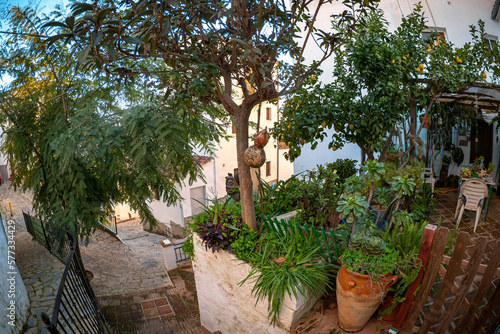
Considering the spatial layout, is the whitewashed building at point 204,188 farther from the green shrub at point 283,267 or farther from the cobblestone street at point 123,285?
the green shrub at point 283,267

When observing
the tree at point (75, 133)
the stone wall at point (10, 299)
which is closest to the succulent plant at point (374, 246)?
the tree at point (75, 133)

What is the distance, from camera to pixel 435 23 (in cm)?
935

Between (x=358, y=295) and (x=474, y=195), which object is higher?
(x=474, y=195)

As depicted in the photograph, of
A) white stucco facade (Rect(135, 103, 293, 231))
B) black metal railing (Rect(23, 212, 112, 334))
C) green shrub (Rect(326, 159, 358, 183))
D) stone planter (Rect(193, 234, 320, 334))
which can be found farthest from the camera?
white stucco facade (Rect(135, 103, 293, 231))

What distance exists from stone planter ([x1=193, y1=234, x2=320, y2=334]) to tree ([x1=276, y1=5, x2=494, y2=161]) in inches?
106

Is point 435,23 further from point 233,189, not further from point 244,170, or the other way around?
point 244,170

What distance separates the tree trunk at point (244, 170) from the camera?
157 inches

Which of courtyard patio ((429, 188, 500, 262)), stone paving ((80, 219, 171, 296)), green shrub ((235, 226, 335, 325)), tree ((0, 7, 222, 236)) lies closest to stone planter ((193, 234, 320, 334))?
green shrub ((235, 226, 335, 325))

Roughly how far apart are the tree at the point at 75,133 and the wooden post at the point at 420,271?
359cm

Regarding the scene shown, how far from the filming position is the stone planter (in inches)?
141

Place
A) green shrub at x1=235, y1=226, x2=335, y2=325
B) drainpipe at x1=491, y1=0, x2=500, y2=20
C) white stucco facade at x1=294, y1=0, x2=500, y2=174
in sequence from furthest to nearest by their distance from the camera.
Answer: white stucco facade at x1=294, y1=0, x2=500, y2=174 → drainpipe at x1=491, y1=0, x2=500, y2=20 → green shrub at x1=235, y1=226, x2=335, y2=325

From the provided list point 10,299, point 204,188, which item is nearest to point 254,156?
point 10,299

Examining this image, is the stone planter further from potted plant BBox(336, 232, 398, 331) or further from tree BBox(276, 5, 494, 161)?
tree BBox(276, 5, 494, 161)

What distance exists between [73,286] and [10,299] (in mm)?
1412
